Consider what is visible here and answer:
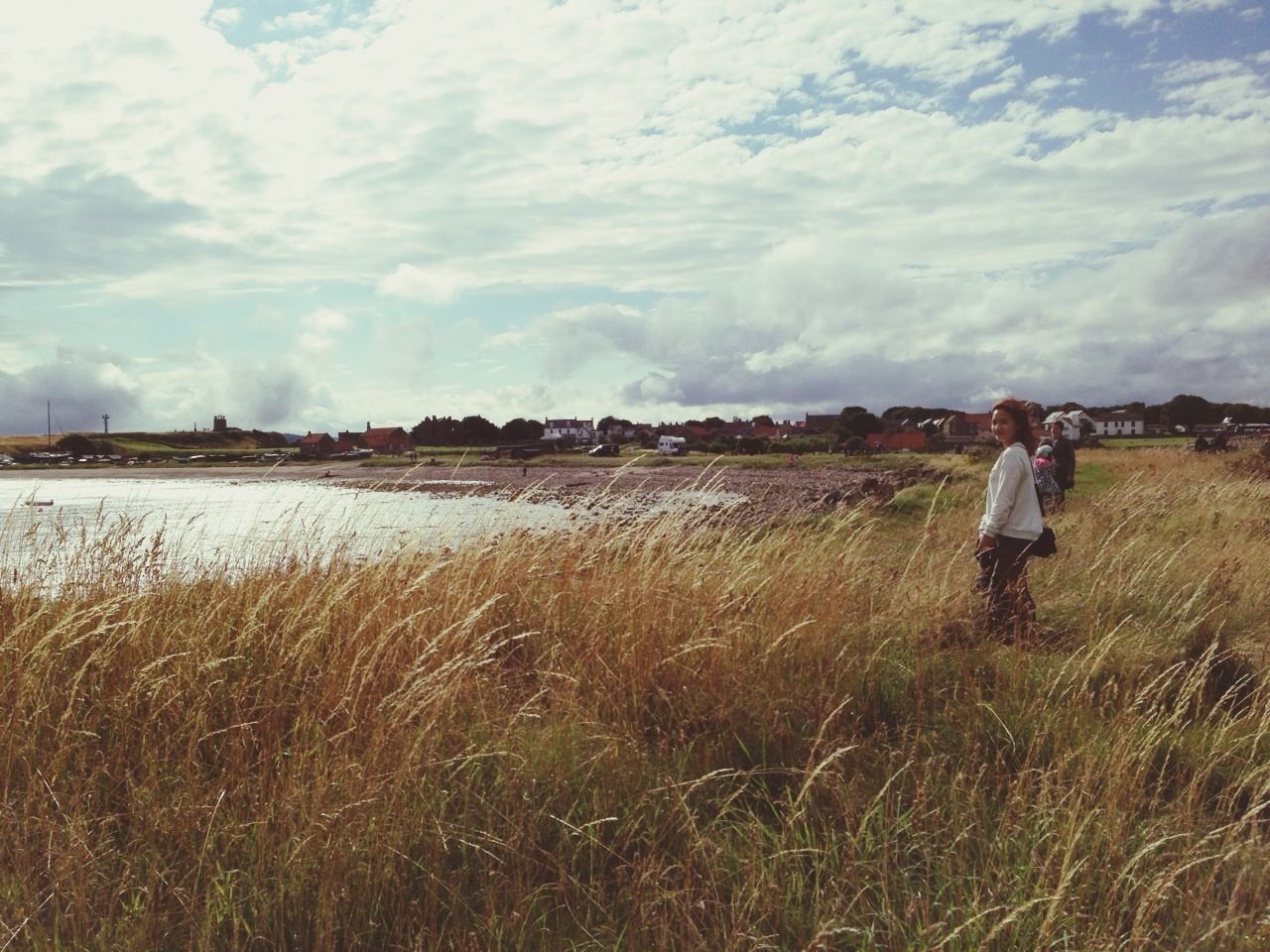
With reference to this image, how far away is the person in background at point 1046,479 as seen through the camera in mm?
14000

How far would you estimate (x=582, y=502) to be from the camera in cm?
918

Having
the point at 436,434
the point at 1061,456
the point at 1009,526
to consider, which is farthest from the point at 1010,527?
the point at 436,434

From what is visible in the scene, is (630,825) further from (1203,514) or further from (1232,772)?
(1203,514)

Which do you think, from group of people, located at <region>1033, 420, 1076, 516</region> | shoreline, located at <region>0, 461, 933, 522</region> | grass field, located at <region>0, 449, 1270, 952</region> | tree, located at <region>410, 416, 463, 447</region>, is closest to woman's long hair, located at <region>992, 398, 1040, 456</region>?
grass field, located at <region>0, 449, 1270, 952</region>

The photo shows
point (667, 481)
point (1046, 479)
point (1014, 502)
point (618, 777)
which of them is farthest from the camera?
point (667, 481)

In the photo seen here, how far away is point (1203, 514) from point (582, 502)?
11.4 m

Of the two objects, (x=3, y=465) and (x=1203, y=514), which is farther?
(x=3, y=465)

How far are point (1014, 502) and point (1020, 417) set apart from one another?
0.82 metres

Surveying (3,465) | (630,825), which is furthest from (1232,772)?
(3,465)

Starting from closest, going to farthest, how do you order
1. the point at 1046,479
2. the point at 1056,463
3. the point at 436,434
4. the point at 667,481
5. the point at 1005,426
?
the point at 1005,426
the point at 1046,479
the point at 1056,463
the point at 667,481
the point at 436,434

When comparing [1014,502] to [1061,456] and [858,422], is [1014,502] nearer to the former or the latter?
[1061,456]

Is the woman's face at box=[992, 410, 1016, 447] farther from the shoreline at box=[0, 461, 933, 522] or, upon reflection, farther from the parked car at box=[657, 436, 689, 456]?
the parked car at box=[657, 436, 689, 456]

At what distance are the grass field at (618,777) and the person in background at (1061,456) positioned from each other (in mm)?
9576

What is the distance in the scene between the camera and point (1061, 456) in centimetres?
1694
